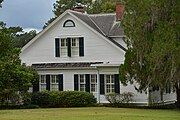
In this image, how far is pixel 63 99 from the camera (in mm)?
37344

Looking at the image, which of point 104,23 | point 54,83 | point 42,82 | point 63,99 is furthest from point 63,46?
point 63,99

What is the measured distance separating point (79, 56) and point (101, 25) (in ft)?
12.8

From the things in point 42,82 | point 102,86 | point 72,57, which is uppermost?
point 72,57

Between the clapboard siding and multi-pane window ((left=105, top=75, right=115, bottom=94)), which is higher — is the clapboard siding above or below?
above

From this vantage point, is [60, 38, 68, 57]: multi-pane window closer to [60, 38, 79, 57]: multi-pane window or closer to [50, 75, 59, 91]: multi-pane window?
[60, 38, 79, 57]: multi-pane window

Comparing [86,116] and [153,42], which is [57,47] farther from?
[86,116]

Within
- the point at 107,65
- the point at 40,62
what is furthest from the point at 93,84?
the point at 40,62

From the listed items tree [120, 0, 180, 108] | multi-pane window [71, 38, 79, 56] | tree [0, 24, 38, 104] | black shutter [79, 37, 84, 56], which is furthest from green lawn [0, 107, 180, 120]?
multi-pane window [71, 38, 79, 56]

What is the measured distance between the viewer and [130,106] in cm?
3653

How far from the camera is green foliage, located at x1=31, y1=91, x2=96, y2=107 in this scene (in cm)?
3706

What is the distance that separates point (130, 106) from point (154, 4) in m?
8.40

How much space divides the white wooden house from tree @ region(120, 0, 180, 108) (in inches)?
175

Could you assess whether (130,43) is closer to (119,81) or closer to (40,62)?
(119,81)

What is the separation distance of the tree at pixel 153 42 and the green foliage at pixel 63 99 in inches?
176
